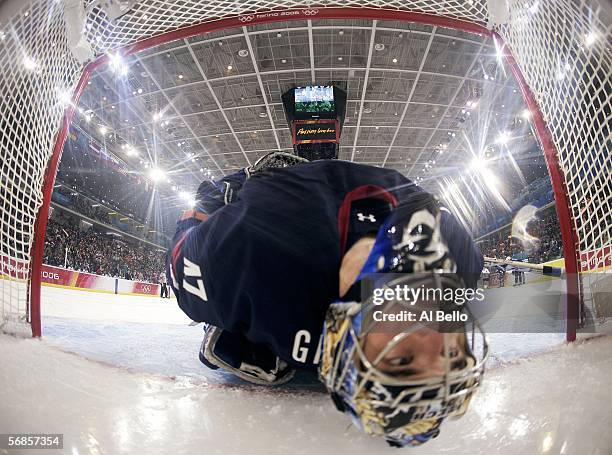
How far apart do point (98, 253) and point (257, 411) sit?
12671mm

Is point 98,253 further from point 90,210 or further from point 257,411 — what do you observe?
point 257,411

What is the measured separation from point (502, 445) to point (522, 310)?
1091 mm

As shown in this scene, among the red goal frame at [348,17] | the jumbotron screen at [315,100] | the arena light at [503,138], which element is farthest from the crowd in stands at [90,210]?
the arena light at [503,138]

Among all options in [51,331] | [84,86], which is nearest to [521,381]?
[51,331]

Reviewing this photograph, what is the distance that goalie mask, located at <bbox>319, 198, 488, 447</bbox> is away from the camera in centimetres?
35

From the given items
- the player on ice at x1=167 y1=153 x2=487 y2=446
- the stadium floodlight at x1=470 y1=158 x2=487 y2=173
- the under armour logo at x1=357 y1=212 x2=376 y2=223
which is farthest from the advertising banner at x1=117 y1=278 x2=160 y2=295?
the stadium floodlight at x1=470 y1=158 x2=487 y2=173

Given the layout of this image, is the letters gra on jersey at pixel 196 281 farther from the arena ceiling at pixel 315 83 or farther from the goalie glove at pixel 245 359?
the arena ceiling at pixel 315 83

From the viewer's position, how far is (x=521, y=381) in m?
0.59

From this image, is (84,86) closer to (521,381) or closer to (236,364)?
(236,364)

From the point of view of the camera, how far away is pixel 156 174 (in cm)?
1286

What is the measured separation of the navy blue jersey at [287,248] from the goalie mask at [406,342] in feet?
0.22

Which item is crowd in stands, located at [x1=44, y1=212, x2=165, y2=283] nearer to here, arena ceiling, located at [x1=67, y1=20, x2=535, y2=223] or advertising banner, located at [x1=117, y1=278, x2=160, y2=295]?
advertising banner, located at [x1=117, y1=278, x2=160, y2=295]

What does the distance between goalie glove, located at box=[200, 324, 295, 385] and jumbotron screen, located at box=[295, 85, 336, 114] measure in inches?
166

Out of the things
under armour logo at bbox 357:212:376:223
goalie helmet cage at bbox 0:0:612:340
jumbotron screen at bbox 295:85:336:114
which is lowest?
under armour logo at bbox 357:212:376:223
